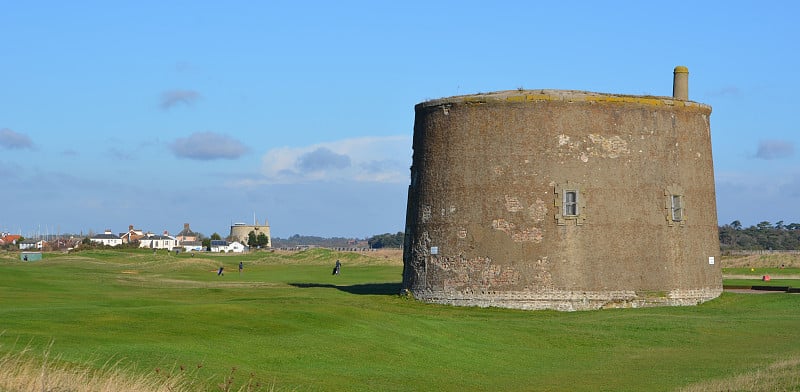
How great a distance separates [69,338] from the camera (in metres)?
21.4

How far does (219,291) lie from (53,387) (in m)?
33.0

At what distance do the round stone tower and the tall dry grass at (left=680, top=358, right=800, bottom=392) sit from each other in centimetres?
1590

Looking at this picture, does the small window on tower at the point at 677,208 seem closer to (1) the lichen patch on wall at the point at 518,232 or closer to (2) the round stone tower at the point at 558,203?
(2) the round stone tower at the point at 558,203

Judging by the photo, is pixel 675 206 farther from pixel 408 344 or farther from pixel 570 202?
pixel 408 344

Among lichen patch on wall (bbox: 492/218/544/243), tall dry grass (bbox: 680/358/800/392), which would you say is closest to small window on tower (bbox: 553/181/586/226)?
lichen patch on wall (bbox: 492/218/544/243)

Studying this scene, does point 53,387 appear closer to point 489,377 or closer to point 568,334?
point 489,377

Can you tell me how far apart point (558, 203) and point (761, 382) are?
1874cm

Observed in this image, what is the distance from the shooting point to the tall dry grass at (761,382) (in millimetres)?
19255

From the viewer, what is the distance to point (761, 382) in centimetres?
2002

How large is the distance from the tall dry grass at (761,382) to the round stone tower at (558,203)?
15904 mm

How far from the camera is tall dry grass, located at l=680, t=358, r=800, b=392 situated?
19.3 m

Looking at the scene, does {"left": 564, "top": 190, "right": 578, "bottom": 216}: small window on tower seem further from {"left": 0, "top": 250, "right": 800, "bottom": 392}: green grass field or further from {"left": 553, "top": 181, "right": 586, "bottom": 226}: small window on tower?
{"left": 0, "top": 250, "right": 800, "bottom": 392}: green grass field

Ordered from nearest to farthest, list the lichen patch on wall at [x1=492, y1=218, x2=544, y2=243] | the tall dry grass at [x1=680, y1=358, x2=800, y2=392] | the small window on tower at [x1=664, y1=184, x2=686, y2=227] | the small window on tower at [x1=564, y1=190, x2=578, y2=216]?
the tall dry grass at [x1=680, y1=358, x2=800, y2=392]
the lichen patch on wall at [x1=492, y1=218, x2=544, y2=243]
the small window on tower at [x1=564, y1=190, x2=578, y2=216]
the small window on tower at [x1=664, y1=184, x2=686, y2=227]

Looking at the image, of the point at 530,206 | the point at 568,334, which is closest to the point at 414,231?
the point at 530,206
